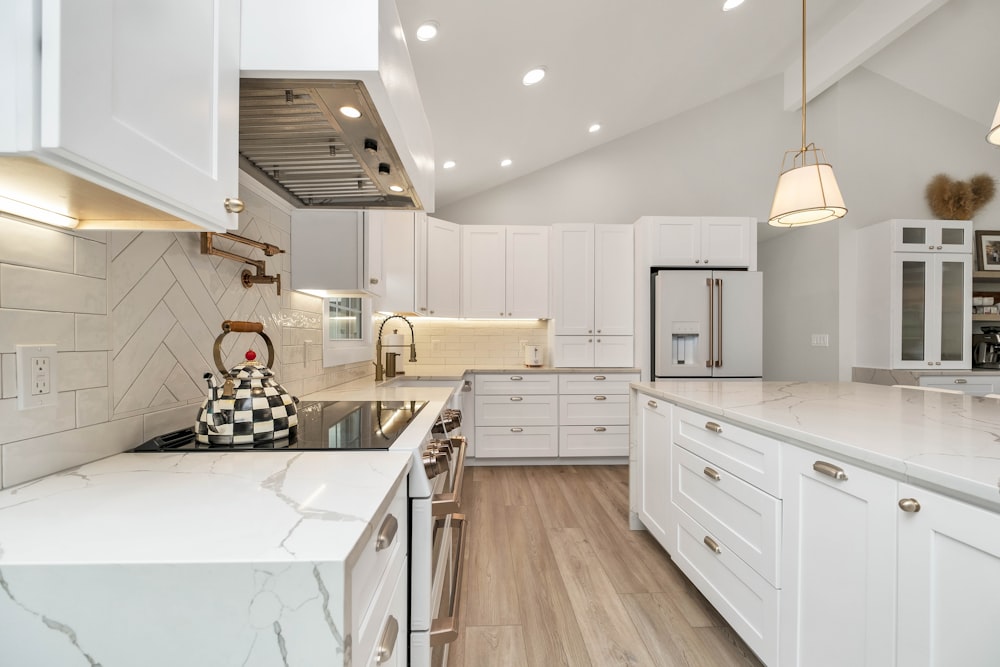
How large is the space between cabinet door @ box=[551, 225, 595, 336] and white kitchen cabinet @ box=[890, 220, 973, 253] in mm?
2790

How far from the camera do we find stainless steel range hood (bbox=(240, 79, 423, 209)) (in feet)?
3.10

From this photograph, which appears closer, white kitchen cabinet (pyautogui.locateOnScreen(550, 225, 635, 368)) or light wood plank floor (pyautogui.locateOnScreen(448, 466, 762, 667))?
light wood plank floor (pyautogui.locateOnScreen(448, 466, 762, 667))

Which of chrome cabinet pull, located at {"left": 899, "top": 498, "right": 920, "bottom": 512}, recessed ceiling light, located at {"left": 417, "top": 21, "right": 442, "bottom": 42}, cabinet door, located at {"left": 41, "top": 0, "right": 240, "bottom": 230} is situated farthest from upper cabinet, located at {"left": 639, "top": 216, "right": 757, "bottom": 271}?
cabinet door, located at {"left": 41, "top": 0, "right": 240, "bottom": 230}

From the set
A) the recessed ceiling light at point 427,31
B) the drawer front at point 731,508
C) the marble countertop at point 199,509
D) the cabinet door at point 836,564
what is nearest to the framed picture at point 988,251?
the drawer front at point 731,508

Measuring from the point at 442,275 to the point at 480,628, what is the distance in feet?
9.08

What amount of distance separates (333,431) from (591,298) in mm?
2996

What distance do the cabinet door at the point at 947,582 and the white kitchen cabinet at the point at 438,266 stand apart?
123 inches

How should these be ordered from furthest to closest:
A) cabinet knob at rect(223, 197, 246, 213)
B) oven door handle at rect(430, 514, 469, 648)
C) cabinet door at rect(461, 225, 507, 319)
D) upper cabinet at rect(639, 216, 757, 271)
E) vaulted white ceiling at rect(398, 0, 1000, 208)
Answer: cabinet door at rect(461, 225, 507, 319) < upper cabinet at rect(639, 216, 757, 271) < vaulted white ceiling at rect(398, 0, 1000, 208) < oven door handle at rect(430, 514, 469, 648) < cabinet knob at rect(223, 197, 246, 213)

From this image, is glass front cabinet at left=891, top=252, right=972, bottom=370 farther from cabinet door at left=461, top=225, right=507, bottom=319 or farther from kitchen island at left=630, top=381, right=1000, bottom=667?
cabinet door at left=461, top=225, right=507, bottom=319

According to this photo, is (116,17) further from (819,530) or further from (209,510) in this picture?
(819,530)

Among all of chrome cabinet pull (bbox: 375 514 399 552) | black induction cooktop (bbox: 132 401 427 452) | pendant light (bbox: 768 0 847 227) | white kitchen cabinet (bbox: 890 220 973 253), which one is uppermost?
white kitchen cabinet (bbox: 890 220 973 253)

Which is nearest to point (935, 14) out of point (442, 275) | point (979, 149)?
point (979, 149)

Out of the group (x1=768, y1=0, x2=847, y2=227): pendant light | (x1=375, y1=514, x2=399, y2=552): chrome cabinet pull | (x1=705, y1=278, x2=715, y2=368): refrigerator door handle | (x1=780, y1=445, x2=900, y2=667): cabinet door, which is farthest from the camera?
(x1=705, y1=278, x2=715, y2=368): refrigerator door handle

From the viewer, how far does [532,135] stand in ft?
11.3
